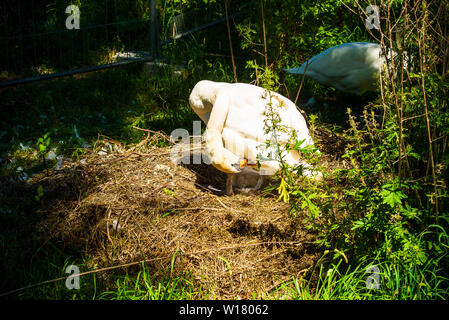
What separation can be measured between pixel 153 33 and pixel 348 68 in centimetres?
245

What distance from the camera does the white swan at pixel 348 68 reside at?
4508 millimetres

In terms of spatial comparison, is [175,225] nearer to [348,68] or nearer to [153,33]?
[348,68]

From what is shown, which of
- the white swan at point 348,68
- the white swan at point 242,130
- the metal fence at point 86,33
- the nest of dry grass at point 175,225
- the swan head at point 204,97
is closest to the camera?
the nest of dry grass at point 175,225

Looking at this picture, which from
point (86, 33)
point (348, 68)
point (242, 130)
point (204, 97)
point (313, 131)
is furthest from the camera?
point (86, 33)

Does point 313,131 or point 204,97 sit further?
point 204,97

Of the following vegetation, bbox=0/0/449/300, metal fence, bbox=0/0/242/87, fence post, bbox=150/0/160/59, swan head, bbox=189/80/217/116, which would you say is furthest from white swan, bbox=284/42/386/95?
fence post, bbox=150/0/160/59

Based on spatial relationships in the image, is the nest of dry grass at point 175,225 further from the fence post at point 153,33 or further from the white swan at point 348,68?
the fence post at point 153,33

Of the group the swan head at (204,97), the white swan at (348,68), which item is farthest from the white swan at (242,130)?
the white swan at (348,68)

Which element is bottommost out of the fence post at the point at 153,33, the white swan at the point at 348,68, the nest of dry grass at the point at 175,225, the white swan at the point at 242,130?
the nest of dry grass at the point at 175,225

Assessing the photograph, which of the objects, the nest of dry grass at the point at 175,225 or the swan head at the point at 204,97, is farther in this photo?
the swan head at the point at 204,97

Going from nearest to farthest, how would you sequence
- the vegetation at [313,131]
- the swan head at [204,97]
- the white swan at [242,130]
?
the vegetation at [313,131], the white swan at [242,130], the swan head at [204,97]

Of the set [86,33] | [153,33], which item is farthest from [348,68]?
[86,33]

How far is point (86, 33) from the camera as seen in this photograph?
597 centimetres

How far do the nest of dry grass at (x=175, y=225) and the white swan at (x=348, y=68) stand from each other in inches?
68.7
